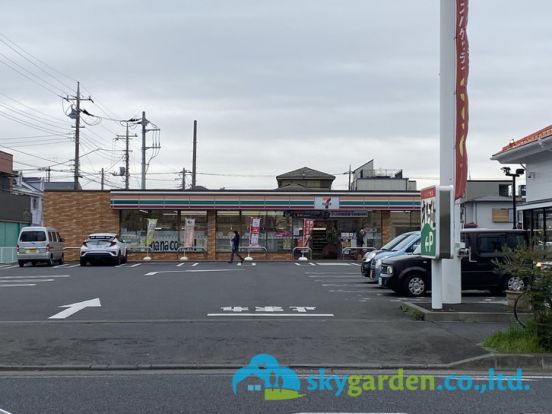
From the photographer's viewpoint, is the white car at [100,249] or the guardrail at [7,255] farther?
the guardrail at [7,255]

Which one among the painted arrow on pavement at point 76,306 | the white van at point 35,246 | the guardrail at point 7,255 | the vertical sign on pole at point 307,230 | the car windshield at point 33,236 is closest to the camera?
the painted arrow on pavement at point 76,306

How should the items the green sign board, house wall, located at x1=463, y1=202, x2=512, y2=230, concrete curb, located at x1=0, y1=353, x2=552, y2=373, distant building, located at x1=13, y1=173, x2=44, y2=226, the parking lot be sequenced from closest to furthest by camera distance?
concrete curb, located at x1=0, y1=353, x2=552, y2=373
the parking lot
the green sign board
house wall, located at x1=463, y1=202, x2=512, y2=230
distant building, located at x1=13, y1=173, x2=44, y2=226

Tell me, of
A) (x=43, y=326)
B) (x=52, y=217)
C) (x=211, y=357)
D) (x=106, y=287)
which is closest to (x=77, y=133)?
(x=52, y=217)

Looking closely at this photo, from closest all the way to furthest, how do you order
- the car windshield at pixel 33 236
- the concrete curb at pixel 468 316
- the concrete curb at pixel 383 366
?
1. the concrete curb at pixel 383 366
2. the concrete curb at pixel 468 316
3. the car windshield at pixel 33 236

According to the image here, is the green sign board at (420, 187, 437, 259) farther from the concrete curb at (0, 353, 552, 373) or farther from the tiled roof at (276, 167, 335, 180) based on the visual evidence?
the tiled roof at (276, 167, 335, 180)

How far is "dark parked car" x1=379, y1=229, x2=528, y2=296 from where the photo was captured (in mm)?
17000

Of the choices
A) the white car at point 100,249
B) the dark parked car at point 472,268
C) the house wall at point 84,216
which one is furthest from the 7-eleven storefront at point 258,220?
the dark parked car at point 472,268

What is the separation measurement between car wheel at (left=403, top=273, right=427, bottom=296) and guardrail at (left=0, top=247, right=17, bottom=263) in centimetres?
2804

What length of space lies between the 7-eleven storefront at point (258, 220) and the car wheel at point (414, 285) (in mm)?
21406

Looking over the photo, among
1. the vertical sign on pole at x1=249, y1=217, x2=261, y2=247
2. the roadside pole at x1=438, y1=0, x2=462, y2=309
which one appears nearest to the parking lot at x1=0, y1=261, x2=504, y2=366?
the roadside pole at x1=438, y1=0, x2=462, y2=309

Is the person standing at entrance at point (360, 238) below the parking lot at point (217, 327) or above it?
above

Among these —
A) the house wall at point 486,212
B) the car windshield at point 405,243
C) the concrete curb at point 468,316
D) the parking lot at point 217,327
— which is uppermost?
the house wall at point 486,212

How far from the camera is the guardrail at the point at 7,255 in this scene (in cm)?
3759

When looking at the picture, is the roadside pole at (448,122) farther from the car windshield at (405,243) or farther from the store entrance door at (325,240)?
the store entrance door at (325,240)
